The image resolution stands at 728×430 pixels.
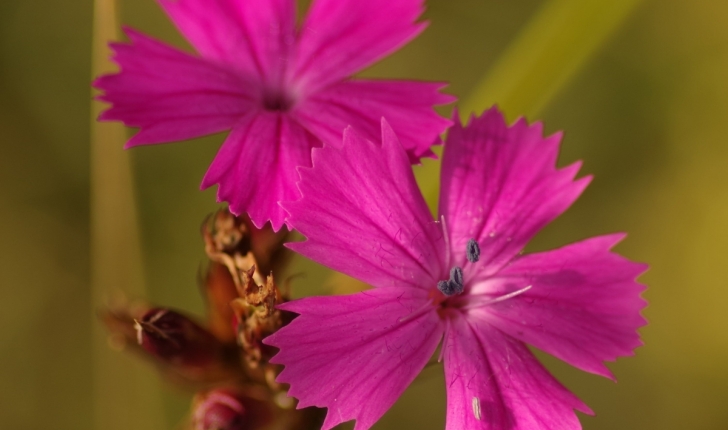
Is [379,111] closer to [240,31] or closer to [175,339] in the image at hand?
[240,31]

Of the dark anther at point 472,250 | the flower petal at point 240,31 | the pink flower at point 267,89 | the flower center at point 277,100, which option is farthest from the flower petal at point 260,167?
the dark anther at point 472,250

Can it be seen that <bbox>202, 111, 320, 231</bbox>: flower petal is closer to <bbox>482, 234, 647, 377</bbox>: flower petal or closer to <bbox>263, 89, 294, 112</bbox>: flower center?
<bbox>263, 89, 294, 112</bbox>: flower center

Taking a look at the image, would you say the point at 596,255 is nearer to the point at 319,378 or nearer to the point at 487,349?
the point at 487,349

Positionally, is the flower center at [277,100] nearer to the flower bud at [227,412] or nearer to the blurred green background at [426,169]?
the flower bud at [227,412]

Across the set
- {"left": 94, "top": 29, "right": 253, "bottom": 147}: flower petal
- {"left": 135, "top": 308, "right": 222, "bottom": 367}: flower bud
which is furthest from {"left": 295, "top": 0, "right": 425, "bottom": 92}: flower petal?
{"left": 135, "top": 308, "right": 222, "bottom": 367}: flower bud

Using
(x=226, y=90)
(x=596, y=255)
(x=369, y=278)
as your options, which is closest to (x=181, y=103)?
(x=226, y=90)

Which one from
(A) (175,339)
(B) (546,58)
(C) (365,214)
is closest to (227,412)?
(A) (175,339)
